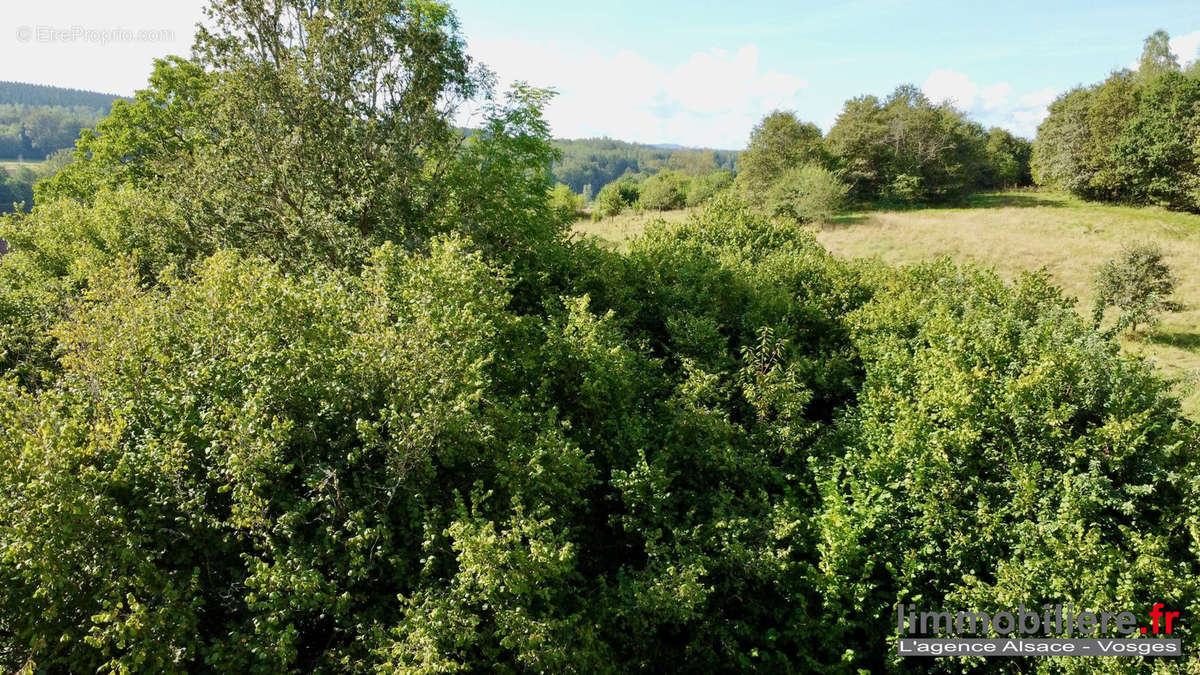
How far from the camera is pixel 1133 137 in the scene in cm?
4756

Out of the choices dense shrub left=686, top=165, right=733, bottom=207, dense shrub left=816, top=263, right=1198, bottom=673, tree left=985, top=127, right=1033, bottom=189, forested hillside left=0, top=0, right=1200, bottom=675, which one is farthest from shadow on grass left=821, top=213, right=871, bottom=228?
A: dense shrub left=816, top=263, right=1198, bottom=673

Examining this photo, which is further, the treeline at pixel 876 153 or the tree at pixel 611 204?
the tree at pixel 611 204

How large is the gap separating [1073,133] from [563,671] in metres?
70.6

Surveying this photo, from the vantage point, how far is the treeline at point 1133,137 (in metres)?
44.4

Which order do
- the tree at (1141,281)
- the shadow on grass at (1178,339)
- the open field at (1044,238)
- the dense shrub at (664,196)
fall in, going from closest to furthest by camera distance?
the shadow on grass at (1178,339), the tree at (1141,281), the open field at (1044,238), the dense shrub at (664,196)

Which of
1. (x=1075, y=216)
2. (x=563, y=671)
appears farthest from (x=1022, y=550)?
(x=1075, y=216)

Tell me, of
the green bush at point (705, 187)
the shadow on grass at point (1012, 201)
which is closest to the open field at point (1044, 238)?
the shadow on grass at point (1012, 201)

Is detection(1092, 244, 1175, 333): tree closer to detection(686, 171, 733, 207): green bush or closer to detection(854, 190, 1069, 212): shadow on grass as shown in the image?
detection(854, 190, 1069, 212): shadow on grass

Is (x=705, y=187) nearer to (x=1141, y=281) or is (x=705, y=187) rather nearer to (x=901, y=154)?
(x=901, y=154)

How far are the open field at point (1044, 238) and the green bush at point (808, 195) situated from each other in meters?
1.67

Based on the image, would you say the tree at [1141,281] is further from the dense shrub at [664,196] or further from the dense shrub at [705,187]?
the dense shrub at [664,196]

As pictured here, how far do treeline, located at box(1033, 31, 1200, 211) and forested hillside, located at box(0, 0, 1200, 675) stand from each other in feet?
155

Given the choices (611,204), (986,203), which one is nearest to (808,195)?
(986,203)

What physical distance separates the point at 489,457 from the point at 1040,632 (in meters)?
7.67
